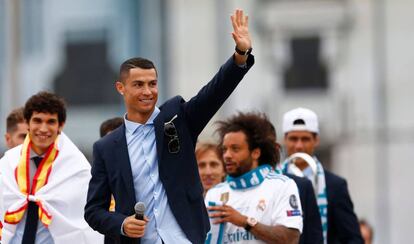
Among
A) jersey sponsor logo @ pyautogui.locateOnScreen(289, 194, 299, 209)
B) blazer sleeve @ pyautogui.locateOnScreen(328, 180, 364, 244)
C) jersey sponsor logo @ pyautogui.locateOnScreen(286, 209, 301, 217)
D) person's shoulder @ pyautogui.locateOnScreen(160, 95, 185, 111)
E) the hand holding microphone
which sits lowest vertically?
blazer sleeve @ pyautogui.locateOnScreen(328, 180, 364, 244)

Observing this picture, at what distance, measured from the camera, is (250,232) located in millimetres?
10141

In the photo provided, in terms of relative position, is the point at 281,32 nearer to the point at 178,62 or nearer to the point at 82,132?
the point at 178,62

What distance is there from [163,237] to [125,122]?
688 mm

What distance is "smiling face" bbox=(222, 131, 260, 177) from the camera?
10406mm

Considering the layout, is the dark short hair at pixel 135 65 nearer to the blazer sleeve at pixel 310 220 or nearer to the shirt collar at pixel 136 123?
the shirt collar at pixel 136 123

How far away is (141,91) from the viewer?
870 cm

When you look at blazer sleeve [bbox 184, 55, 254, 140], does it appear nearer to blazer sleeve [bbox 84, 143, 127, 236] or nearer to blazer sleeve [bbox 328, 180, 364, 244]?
blazer sleeve [bbox 84, 143, 127, 236]

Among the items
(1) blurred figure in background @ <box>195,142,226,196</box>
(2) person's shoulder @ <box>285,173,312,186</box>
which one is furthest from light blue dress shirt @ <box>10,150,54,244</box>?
(1) blurred figure in background @ <box>195,142,226,196</box>

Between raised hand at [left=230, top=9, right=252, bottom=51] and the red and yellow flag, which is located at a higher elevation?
raised hand at [left=230, top=9, right=252, bottom=51]

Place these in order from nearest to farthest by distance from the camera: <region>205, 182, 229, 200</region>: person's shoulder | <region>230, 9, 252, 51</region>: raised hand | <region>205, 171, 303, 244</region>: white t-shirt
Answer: <region>230, 9, 252, 51</region>: raised hand < <region>205, 171, 303, 244</region>: white t-shirt < <region>205, 182, 229, 200</region>: person's shoulder

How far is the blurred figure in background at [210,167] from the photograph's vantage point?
1196 cm

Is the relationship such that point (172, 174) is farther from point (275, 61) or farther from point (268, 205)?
point (275, 61)

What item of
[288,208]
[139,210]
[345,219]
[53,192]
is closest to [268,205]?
[288,208]

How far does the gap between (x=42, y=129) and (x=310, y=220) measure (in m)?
1.93
